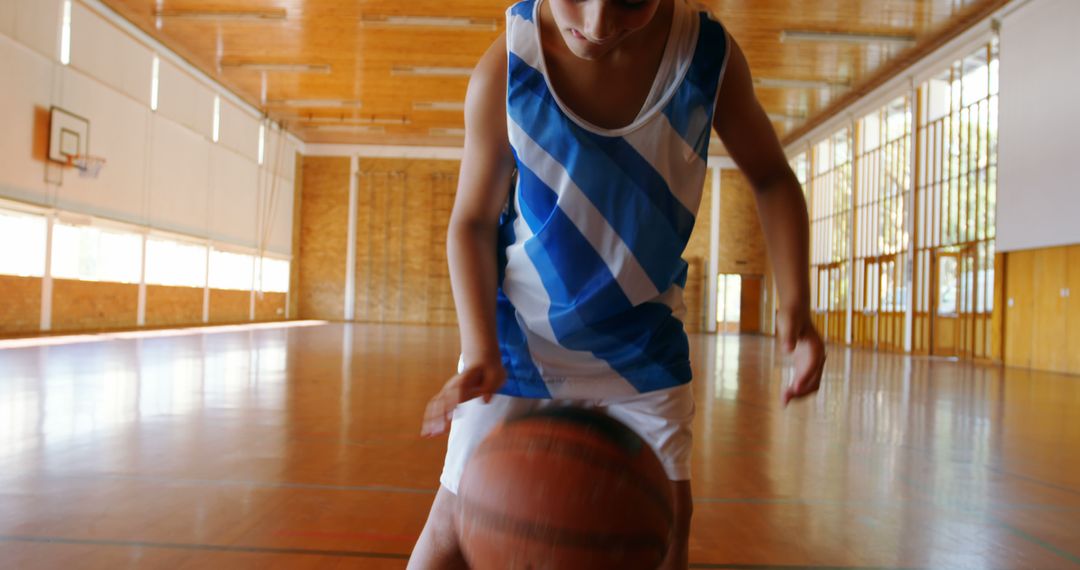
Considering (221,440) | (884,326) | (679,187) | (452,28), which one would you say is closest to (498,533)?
(679,187)

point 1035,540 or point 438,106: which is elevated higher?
point 438,106

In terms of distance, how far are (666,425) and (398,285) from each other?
104 feet

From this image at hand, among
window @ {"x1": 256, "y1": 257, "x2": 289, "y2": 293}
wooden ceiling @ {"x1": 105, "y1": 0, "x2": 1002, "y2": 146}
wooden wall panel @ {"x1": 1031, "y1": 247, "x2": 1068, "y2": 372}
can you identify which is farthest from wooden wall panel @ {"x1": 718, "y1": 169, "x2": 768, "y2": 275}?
window @ {"x1": 256, "y1": 257, "x2": 289, "y2": 293}

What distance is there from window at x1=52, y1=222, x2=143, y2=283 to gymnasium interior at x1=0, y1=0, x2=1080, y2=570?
8 cm

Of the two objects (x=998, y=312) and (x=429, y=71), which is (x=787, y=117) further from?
(x=429, y=71)

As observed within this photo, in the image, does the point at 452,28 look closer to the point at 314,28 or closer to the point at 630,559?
the point at 314,28

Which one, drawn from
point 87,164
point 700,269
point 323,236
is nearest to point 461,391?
point 87,164

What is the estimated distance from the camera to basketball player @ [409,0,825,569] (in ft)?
5.18

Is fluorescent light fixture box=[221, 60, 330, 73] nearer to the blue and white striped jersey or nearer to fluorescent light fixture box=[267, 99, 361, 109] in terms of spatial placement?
fluorescent light fixture box=[267, 99, 361, 109]

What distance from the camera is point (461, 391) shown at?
1.47 meters

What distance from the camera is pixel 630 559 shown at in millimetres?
1383

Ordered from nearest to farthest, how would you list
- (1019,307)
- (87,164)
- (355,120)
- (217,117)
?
(1019,307) < (87,164) < (217,117) < (355,120)

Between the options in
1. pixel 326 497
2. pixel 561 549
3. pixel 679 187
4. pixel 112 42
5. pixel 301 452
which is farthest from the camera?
pixel 112 42

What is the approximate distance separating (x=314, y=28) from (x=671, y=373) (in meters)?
20.3
